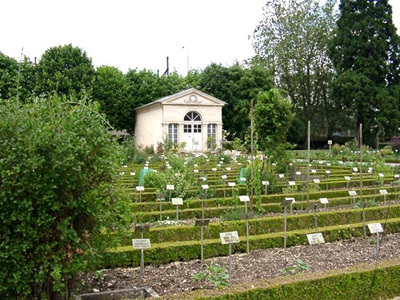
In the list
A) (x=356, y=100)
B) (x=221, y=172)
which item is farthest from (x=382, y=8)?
(x=221, y=172)

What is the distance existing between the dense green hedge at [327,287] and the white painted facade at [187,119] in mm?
23622

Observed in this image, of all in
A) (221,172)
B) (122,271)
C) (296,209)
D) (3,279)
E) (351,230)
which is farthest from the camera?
(221,172)

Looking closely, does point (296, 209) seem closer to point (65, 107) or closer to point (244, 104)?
point (65, 107)

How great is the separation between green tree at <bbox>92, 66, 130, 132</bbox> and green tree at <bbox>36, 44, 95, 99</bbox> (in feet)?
3.67

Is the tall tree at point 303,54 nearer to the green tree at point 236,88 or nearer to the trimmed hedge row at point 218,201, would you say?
the green tree at point 236,88

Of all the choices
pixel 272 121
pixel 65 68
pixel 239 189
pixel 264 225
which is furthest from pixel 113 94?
pixel 264 225

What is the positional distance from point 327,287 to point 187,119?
2535cm

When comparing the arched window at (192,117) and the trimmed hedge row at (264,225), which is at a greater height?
the arched window at (192,117)

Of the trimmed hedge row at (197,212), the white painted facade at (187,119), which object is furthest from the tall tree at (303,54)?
the trimmed hedge row at (197,212)

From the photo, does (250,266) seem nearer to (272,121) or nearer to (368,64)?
(272,121)

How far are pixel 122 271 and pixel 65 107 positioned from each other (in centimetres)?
240

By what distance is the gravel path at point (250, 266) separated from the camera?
512cm

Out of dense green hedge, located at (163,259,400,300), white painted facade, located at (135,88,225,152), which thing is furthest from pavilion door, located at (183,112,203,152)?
dense green hedge, located at (163,259,400,300)

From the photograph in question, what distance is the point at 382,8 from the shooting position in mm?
31672
